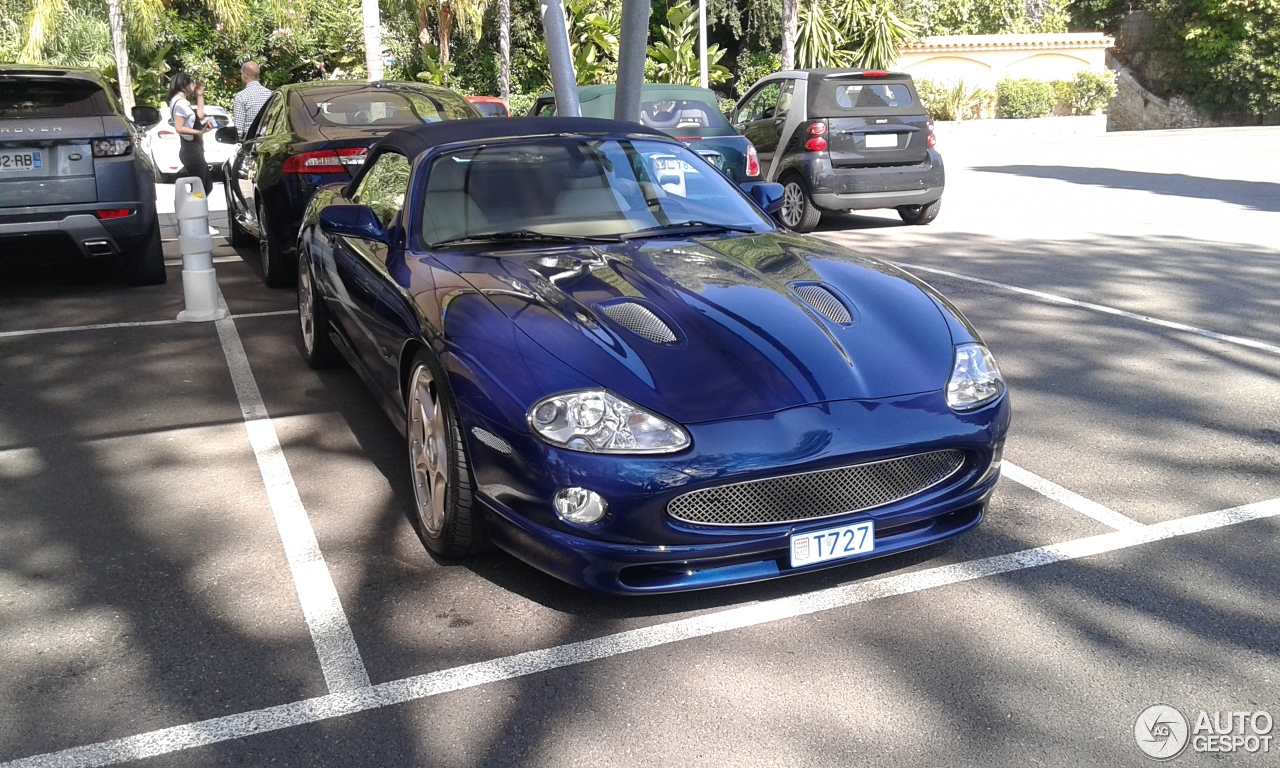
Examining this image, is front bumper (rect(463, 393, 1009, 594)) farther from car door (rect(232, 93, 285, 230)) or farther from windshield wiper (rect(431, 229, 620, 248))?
car door (rect(232, 93, 285, 230))

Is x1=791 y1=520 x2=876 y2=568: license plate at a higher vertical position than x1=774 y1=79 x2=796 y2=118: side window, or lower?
lower

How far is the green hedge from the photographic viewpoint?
113 feet

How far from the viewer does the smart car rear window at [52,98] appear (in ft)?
27.8

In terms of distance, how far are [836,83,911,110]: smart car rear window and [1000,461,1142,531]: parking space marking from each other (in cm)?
827

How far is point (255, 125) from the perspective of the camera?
10367mm

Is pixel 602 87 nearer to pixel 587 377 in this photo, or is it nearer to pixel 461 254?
pixel 461 254

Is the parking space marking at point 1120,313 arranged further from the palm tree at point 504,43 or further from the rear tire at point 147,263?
the palm tree at point 504,43

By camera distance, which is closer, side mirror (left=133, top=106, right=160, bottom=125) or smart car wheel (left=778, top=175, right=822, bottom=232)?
side mirror (left=133, top=106, right=160, bottom=125)

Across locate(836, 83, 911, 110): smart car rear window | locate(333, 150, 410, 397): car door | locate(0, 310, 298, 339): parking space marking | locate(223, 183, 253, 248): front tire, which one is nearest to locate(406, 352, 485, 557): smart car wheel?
locate(333, 150, 410, 397): car door

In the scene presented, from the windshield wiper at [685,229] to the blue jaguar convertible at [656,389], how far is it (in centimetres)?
3

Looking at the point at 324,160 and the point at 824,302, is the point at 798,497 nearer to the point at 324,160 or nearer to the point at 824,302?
the point at 824,302

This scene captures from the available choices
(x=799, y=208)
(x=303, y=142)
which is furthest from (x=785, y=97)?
(x=303, y=142)

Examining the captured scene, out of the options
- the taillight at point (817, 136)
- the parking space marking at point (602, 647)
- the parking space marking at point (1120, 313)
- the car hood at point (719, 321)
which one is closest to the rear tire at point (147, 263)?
the car hood at point (719, 321)

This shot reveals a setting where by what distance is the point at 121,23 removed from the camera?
25547 mm
